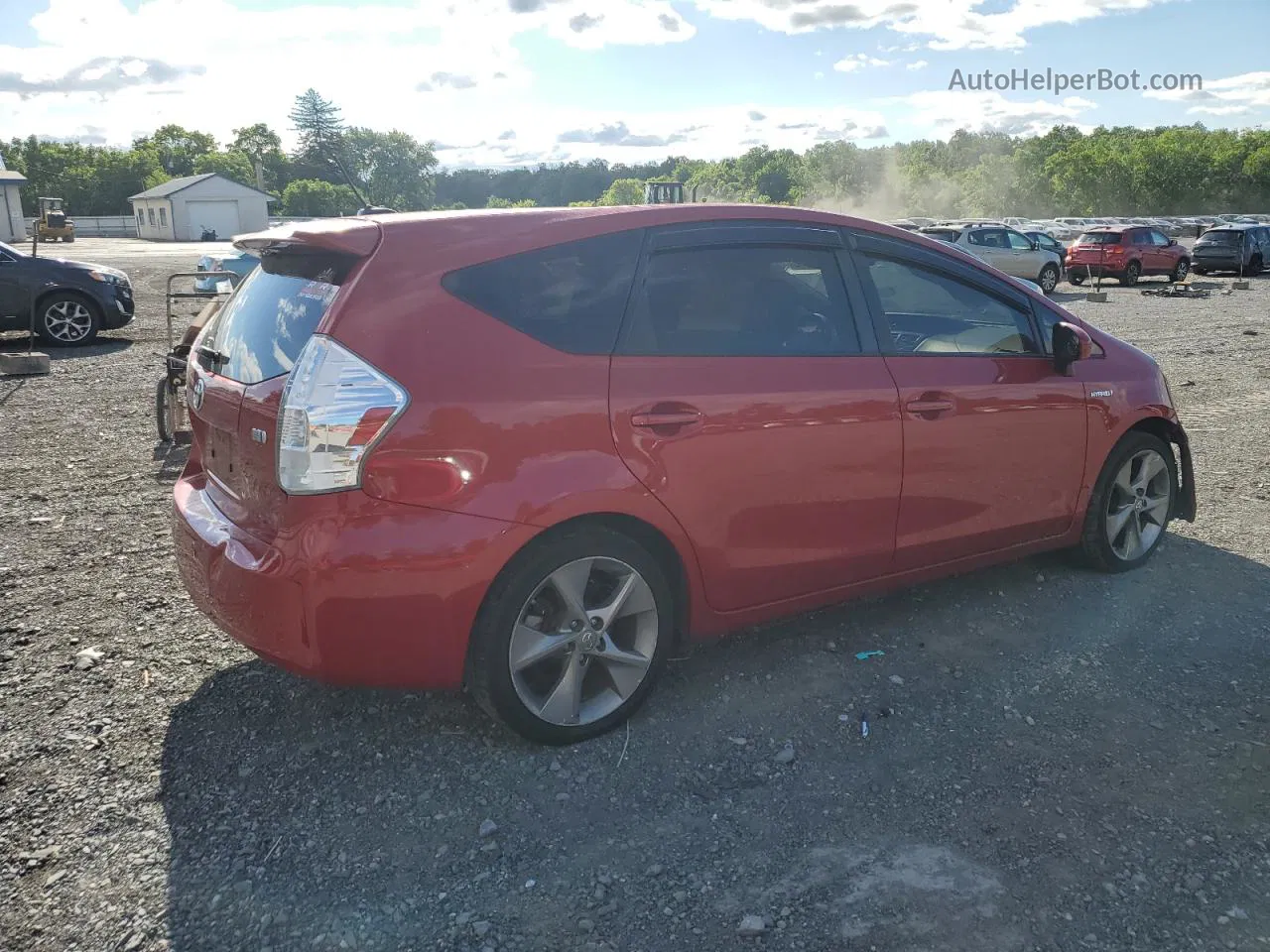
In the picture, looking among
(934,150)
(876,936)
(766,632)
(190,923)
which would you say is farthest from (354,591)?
(934,150)

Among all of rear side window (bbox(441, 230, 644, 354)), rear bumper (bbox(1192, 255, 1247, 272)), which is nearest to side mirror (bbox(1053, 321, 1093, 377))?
rear side window (bbox(441, 230, 644, 354))

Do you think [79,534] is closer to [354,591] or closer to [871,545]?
[354,591]

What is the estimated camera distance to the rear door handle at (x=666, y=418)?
320 cm

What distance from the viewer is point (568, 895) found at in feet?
8.54

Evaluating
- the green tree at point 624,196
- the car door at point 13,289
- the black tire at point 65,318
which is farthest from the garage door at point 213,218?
the green tree at point 624,196

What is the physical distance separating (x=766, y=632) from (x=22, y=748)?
2.76m

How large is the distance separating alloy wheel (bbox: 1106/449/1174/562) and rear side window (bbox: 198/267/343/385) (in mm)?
3750

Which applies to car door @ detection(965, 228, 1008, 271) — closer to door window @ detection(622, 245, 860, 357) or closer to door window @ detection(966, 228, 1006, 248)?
door window @ detection(966, 228, 1006, 248)

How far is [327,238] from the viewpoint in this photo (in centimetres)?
308

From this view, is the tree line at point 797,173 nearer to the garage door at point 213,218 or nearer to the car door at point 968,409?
the garage door at point 213,218

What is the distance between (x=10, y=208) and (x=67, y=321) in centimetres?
5305

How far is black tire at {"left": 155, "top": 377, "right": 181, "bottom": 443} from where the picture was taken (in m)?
7.34

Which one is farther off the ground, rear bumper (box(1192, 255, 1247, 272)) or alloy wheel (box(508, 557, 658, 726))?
rear bumper (box(1192, 255, 1247, 272))

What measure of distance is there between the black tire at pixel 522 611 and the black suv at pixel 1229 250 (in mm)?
32214
